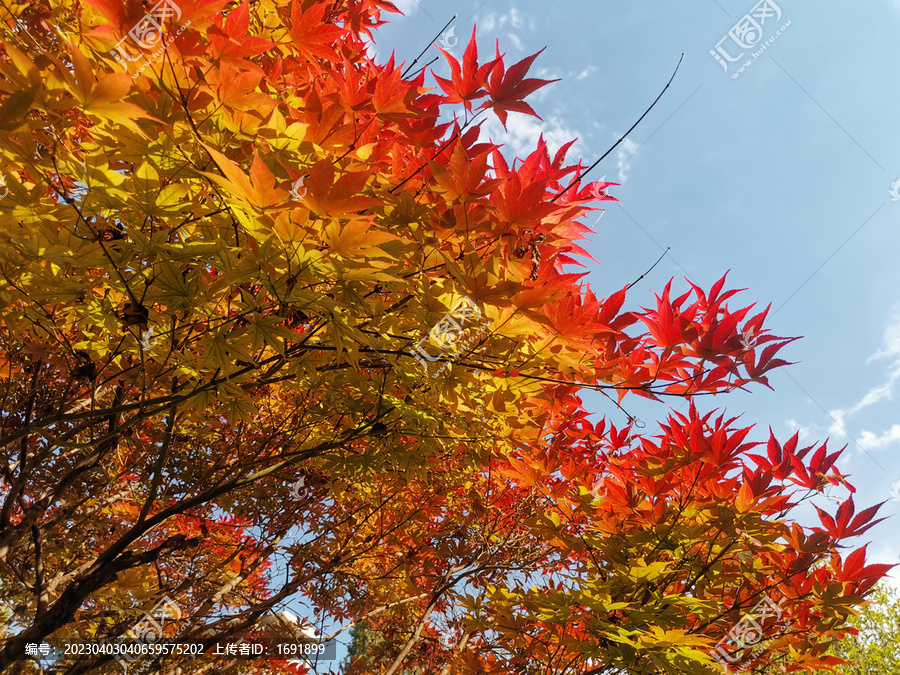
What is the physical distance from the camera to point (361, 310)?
130 centimetres

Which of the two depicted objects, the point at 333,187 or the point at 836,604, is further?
the point at 836,604

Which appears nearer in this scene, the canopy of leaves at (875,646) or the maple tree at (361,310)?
the maple tree at (361,310)

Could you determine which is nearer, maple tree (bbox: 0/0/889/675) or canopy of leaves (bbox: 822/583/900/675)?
maple tree (bbox: 0/0/889/675)

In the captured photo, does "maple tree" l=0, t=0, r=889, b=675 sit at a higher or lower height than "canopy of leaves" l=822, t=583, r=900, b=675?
higher

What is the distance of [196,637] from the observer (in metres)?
3.41

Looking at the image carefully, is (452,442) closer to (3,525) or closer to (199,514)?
(3,525)

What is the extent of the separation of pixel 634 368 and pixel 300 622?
4.25 metres

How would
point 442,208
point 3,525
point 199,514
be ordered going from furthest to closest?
point 199,514 → point 3,525 → point 442,208

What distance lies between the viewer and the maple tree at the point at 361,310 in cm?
111

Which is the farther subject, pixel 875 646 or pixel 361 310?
pixel 875 646

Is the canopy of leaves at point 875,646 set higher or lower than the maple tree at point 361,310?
lower

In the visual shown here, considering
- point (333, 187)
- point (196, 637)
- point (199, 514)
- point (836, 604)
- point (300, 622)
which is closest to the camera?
point (333, 187)

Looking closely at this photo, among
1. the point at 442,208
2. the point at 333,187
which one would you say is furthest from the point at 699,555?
the point at 333,187

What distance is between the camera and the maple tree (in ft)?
3.64
